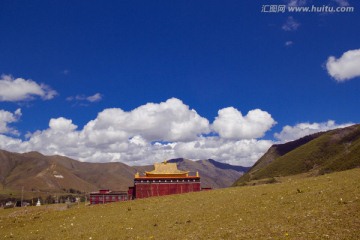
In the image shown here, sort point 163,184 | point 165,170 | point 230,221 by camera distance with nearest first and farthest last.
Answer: point 230,221 < point 163,184 < point 165,170

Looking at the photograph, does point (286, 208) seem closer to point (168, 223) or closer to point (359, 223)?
point (359, 223)

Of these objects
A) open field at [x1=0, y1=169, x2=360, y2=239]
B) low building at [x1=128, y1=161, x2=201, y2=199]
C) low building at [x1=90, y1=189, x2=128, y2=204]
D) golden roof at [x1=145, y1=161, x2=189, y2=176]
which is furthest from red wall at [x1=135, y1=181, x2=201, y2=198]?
open field at [x1=0, y1=169, x2=360, y2=239]

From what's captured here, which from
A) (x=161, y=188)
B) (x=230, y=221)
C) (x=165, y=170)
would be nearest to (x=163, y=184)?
(x=161, y=188)

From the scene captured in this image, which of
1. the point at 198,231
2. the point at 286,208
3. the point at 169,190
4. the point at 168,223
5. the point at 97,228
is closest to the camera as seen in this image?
the point at 198,231

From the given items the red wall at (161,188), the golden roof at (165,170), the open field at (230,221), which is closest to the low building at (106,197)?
the red wall at (161,188)

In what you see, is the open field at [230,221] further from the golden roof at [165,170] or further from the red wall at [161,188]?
the golden roof at [165,170]

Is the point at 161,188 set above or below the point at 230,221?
above

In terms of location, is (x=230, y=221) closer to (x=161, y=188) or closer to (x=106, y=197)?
(x=161, y=188)

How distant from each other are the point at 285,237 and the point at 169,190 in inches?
3170

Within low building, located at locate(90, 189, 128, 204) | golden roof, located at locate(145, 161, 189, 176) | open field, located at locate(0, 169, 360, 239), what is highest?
golden roof, located at locate(145, 161, 189, 176)

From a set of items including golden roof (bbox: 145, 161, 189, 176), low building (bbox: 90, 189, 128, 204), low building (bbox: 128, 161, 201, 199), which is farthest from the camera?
low building (bbox: 90, 189, 128, 204)

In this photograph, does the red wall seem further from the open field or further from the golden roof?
the open field

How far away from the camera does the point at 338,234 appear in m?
16.1

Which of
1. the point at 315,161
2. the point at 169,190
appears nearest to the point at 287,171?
the point at 315,161
